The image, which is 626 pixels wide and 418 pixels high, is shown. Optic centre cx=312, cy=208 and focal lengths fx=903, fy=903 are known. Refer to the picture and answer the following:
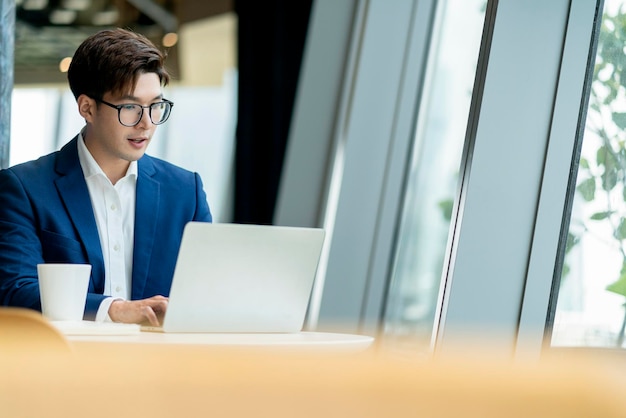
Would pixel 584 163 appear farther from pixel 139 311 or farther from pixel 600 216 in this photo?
pixel 139 311

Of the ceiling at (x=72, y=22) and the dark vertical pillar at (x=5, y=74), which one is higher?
the ceiling at (x=72, y=22)

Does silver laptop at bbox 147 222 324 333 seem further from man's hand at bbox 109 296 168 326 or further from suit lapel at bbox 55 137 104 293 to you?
suit lapel at bbox 55 137 104 293

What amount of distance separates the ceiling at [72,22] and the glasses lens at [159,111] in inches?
212

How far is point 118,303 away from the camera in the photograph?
5.96 feet

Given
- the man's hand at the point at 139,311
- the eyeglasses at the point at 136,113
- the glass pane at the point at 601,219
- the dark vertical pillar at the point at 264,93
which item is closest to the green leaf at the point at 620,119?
the glass pane at the point at 601,219

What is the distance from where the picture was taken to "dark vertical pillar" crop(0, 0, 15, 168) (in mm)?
2711

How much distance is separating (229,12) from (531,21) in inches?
228

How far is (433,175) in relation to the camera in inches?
146

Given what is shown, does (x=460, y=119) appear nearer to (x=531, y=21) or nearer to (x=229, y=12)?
Result: (x=531, y=21)

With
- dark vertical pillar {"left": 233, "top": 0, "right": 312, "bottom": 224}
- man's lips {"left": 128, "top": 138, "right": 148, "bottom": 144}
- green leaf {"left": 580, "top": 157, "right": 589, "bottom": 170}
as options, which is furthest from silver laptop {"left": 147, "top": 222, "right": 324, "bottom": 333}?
dark vertical pillar {"left": 233, "top": 0, "right": 312, "bottom": 224}

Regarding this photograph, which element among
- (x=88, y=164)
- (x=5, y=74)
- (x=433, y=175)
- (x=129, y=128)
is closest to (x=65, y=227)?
(x=88, y=164)

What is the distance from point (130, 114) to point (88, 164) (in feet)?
0.52

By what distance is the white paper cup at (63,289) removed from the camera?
1.68m

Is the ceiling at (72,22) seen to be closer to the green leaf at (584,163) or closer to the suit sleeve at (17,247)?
the suit sleeve at (17,247)
